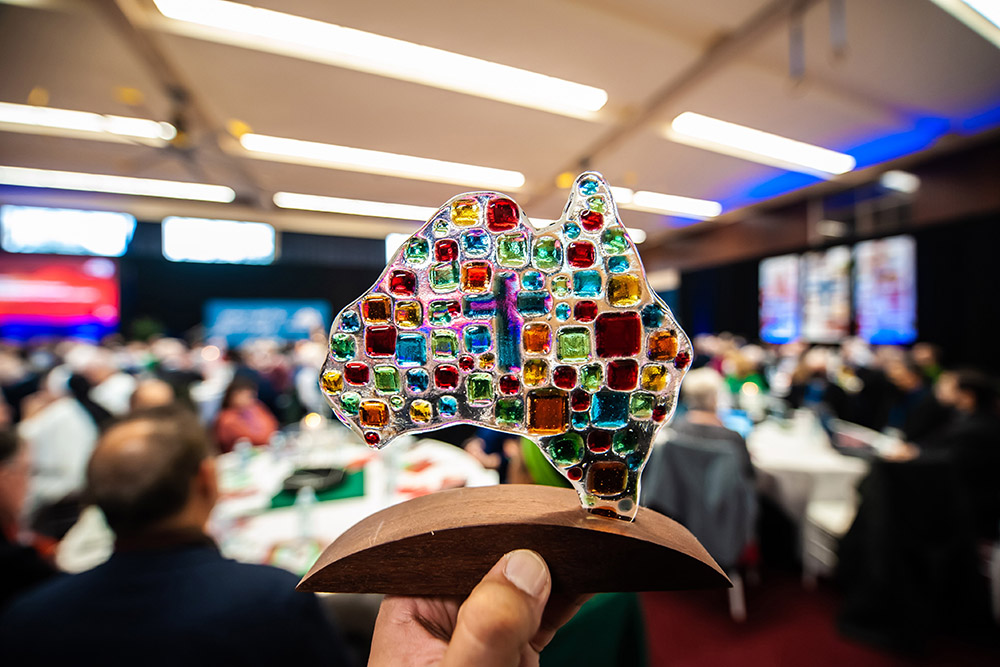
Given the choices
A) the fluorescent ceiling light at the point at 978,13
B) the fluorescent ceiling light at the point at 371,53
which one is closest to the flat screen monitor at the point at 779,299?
the fluorescent ceiling light at the point at 978,13

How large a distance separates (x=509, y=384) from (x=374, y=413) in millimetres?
168

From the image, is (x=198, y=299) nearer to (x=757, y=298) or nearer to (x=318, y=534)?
(x=318, y=534)

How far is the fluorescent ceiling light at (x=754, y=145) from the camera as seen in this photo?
3.68m

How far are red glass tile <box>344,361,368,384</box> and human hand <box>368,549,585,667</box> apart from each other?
265 mm

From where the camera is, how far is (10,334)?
280 inches

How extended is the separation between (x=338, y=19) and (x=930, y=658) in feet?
15.1

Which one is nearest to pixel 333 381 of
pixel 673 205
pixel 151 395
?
pixel 151 395

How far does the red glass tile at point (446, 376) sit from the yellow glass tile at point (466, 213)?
0.17 m

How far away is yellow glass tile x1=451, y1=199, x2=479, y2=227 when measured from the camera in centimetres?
46

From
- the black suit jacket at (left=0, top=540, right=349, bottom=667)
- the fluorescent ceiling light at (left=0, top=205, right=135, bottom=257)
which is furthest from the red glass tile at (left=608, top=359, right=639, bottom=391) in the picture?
the fluorescent ceiling light at (left=0, top=205, right=135, bottom=257)

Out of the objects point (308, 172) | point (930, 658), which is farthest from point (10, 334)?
point (930, 658)

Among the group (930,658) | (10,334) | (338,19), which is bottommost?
(930,658)

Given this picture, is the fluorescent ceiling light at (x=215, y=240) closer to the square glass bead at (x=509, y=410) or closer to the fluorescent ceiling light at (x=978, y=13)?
the square glass bead at (x=509, y=410)

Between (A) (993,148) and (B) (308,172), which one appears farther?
(B) (308,172)
